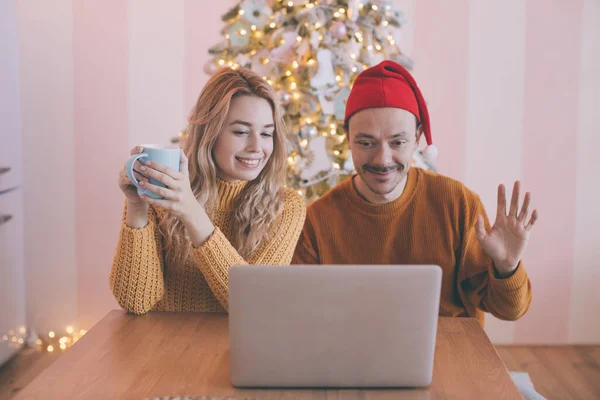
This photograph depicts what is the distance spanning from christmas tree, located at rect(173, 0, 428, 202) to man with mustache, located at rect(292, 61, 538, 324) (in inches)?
20.4

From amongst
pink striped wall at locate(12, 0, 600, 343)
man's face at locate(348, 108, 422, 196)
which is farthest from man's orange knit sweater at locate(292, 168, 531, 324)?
pink striped wall at locate(12, 0, 600, 343)

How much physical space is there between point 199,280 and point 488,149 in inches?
88.1

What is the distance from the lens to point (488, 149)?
341cm

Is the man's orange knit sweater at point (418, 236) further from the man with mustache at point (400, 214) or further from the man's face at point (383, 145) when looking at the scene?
the man's face at point (383, 145)

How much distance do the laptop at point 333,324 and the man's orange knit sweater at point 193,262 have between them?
0.42m

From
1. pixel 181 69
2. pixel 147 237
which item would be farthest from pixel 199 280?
pixel 181 69

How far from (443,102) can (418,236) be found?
1771 mm

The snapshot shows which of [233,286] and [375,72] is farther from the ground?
[375,72]

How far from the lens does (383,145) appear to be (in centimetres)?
169

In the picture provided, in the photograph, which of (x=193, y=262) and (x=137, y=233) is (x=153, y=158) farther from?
(x=193, y=262)

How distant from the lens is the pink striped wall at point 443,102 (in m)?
3.36

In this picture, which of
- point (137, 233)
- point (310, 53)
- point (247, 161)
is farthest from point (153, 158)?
point (310, 53)

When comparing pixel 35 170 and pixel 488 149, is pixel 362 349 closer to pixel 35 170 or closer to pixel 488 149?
pixel 488 149

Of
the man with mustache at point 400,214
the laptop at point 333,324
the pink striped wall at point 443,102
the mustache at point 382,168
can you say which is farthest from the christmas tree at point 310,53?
the laptop at point 333,324
